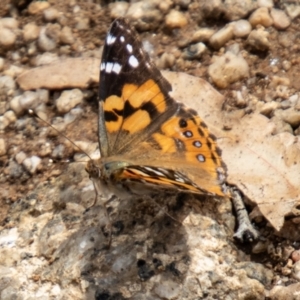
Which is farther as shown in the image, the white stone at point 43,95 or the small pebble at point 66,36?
the small pebble at point 66,36

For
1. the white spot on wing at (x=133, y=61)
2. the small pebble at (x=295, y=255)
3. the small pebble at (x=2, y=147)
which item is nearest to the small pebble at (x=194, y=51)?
the white spot on wing at (x=133, y=61)

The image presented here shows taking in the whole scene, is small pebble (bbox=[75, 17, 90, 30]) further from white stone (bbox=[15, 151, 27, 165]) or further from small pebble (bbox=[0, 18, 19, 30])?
white stone (bbox=[15, 151, 27, 165])

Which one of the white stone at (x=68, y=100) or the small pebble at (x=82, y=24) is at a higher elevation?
the small pebble at (x=82, y=24)

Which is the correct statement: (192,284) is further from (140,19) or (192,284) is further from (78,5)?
(78,5)

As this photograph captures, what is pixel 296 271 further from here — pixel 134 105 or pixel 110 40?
pixel 110 40

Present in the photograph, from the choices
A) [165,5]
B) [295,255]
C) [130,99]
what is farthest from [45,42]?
[295,255]

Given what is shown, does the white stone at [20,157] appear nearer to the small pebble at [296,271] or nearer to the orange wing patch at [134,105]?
the orange wing patch at [134,105]
